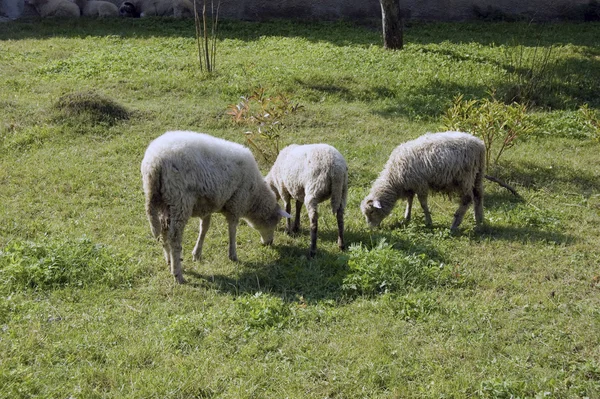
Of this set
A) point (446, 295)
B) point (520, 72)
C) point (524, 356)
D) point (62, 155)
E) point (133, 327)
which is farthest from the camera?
point (520, 72)

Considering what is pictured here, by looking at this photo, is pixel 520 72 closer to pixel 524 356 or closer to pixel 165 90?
pixel 165 90

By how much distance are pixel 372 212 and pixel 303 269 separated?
4.92 ft

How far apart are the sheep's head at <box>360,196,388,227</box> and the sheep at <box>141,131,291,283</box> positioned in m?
1.09

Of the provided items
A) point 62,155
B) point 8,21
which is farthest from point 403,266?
point 8,21

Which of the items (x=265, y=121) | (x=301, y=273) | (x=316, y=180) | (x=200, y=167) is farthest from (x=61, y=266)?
(x=265, y=121)

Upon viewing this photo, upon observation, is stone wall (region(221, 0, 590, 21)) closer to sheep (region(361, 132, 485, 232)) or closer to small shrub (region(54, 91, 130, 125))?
small shrub (region(54, 91, 130, 125))

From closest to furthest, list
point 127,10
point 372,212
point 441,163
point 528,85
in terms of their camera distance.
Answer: point 441,163 → point 372,212 → point 528,85 → point 127,10

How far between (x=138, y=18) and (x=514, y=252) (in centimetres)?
1439

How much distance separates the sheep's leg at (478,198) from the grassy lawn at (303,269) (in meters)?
0.11

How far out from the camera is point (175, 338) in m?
4.78

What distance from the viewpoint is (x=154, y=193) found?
5.84 m

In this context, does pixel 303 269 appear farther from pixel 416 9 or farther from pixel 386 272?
pixel 416 9

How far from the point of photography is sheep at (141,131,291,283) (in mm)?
5809

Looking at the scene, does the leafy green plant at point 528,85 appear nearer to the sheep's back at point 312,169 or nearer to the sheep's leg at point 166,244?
the sheep's back at point 312,169
